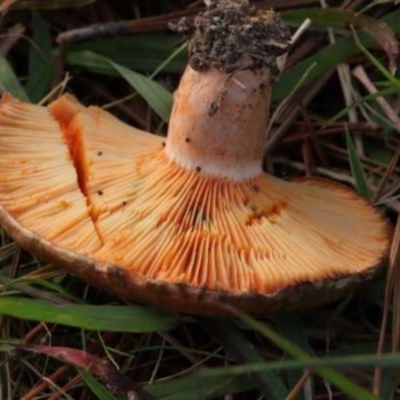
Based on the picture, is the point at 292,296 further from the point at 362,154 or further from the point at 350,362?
the point at 362,154

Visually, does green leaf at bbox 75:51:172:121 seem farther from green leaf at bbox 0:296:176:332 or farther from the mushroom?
green leaf at bbox 0:296:176:332

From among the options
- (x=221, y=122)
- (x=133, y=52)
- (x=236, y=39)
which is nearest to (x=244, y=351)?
(x=221, y=122)

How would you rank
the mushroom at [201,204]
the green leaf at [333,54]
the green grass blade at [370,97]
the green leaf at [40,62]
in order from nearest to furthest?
the mushroom at [201,204] → the green grass blade at [370,97] → the green leaf at [333,54] → the green leaf at [40,62]

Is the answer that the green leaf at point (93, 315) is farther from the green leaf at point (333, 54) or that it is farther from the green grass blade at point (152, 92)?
the green leaf at point (333, 54)

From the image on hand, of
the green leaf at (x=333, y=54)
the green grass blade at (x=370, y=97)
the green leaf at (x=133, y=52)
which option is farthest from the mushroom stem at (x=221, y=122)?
the green leaf at (x=133, y=52)

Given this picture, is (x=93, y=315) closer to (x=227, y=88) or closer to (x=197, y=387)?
(x=197, y=387)

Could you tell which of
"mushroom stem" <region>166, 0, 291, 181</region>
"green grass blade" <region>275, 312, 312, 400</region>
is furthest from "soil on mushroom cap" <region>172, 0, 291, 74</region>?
"green grass blade" <region>275, 312, 312, 400</region>

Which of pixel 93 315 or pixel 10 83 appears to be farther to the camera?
pixel 10 83
